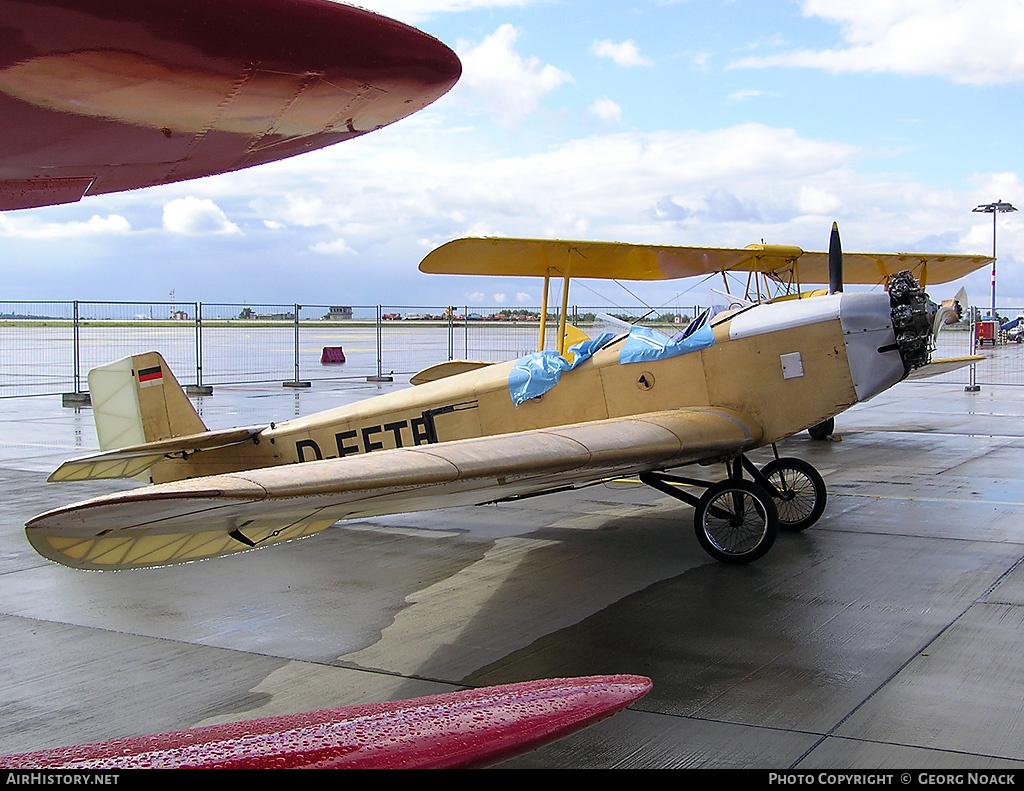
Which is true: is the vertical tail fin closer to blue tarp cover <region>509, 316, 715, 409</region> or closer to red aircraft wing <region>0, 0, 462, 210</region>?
blue tarp cover <region>509, 316, 715, 409</region>

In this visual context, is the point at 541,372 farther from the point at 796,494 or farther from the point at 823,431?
the point at 823,431

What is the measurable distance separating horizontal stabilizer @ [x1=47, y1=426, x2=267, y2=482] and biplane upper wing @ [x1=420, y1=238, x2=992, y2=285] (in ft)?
13.0

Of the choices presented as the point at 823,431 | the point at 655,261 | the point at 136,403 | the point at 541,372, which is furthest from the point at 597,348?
the point at 823,431

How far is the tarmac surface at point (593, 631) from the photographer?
367 cm

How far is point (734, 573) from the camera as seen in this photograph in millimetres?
6082

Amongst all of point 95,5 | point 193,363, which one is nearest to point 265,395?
point 193,363

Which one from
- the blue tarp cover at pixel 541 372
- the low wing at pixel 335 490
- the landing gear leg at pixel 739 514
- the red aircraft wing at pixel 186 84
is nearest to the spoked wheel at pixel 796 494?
the landing gear leg at pixel 739 514

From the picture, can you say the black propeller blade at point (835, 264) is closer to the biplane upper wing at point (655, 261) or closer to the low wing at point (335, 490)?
the low wing at point (335, 490)

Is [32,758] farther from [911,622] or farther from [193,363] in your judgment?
[193,363]

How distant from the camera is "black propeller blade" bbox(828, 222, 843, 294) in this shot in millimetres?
7500

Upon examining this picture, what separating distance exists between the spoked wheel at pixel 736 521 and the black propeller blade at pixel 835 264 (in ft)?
6.81

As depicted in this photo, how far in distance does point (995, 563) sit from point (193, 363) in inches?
1067

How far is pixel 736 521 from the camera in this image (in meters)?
6.47

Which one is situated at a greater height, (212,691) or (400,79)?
(400,79)
